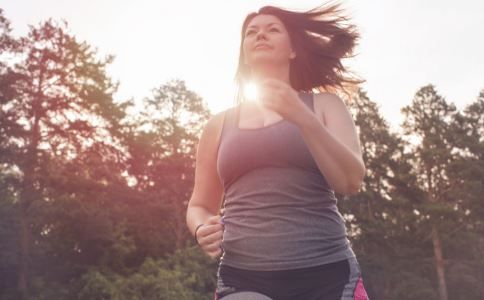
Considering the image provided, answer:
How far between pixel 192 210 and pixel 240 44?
2.79 ft

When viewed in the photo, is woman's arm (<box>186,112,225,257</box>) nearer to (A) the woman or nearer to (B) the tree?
(A) the woman

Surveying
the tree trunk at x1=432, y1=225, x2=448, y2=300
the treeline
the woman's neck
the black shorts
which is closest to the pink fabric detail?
the black shorts

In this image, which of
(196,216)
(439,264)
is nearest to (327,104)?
(196,216)

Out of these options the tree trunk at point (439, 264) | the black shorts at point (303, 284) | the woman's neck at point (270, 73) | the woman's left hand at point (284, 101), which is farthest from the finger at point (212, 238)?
the tree trunk at point (439, 264)

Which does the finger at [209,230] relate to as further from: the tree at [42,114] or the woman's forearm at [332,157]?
the tree at [42,114]

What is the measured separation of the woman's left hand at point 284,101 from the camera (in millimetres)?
1432

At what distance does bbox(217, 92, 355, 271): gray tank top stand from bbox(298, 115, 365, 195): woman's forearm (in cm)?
13

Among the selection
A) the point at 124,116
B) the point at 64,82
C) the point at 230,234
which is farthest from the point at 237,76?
the point at 124,116

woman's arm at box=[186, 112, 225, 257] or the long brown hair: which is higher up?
the long brown hair

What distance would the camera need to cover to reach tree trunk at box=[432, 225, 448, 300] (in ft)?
91.3

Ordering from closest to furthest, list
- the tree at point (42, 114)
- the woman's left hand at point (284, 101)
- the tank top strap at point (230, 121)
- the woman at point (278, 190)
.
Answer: the woman's left hand at point (284, 101) < the woman at point (278, 190) < the tank top strap at point (230, 121) < the tree at point (42, 114)

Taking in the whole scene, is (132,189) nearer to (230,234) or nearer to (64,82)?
(64,82)

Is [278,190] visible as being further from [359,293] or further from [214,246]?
[359,293]

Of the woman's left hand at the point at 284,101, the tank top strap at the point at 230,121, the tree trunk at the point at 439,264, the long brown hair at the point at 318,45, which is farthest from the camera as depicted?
the tree trunk at the point at 439,264
